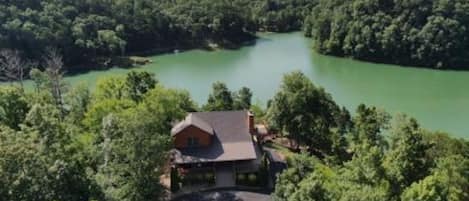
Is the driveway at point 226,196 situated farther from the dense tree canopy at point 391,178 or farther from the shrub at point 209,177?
the dense tree canopy at point 391,178

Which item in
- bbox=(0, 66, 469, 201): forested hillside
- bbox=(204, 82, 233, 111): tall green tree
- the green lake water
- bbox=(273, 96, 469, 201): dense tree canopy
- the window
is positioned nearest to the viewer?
bbox=(273, 96, 469, 201): dense tree canopy

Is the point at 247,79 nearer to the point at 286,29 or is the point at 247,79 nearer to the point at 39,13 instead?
the point at 39,13

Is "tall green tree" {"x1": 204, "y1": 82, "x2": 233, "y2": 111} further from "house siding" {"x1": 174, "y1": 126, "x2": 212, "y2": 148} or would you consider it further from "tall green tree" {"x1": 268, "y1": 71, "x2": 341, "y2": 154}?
"house siding" {"x1": 174, "y1": 126, "x2": 212, "y2": 148}

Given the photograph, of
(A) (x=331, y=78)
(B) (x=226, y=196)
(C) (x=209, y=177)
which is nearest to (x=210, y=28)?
(A) (x=331, y=78)

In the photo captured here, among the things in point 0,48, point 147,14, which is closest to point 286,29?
point 147,14

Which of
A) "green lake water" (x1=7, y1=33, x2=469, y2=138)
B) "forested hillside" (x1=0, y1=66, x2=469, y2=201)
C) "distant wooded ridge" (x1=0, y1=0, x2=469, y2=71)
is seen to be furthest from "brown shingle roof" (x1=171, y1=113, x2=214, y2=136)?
"distant wooded ridge" (x1=0, y1=0, x2=469, y2=71)

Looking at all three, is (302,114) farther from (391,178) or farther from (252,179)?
(391,178)
